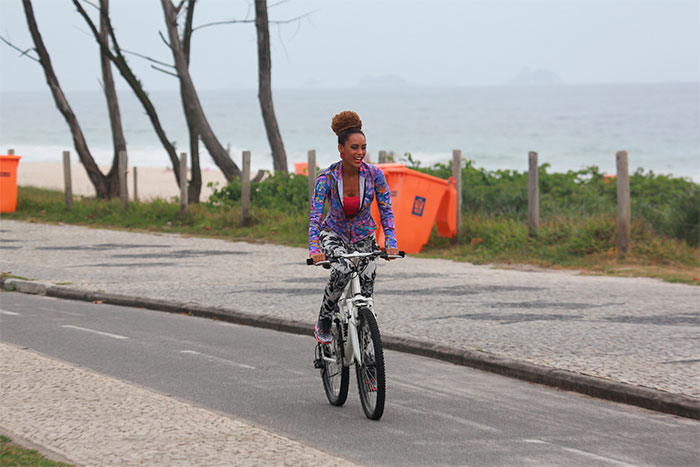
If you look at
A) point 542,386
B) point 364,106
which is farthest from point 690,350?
point 364,106

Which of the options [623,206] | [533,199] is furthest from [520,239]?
[623,206]

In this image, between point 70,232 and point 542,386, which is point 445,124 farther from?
point 542,386

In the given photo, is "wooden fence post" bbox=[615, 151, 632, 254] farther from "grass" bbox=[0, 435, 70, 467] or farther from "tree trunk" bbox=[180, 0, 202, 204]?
"tree trunk" bbox=[180, 0, 202, 204]

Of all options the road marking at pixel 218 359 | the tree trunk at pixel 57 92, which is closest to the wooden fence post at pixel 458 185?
the road marking at pixel 218 359

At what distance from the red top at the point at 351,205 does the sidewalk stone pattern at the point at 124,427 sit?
1571mm

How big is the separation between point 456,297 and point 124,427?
21.3 feet

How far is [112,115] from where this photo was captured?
1114 inches

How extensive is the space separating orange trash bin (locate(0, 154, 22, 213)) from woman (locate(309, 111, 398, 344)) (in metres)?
20.7

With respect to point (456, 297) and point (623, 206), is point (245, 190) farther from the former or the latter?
point (456, 297)

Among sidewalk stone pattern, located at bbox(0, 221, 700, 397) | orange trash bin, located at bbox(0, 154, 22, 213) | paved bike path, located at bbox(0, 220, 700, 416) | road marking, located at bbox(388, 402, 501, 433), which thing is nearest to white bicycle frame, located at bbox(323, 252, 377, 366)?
road marking, located at bbox(388, 402, 501, 433)

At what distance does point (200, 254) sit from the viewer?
17.2 metres

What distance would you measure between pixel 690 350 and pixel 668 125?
103 meters

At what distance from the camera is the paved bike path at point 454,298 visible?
27.3 feet

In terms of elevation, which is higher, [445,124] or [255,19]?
[445,124]
